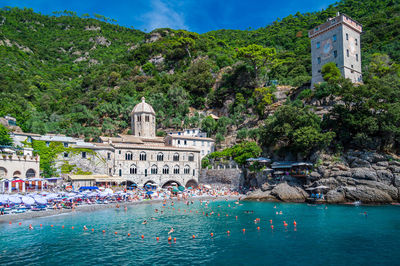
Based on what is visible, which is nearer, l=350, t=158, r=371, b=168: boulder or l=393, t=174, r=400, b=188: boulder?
l=393, t=174, r=400, b=188: boulder

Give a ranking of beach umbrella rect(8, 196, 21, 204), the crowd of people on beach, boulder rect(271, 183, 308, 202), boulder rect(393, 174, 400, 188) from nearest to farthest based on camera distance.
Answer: beach umbrella rect(8, 196, 21, 204) → the crowd of people on beach → boulder rect(393, 174, 400, 188) → boulder rect(271, 183, 308, 202)

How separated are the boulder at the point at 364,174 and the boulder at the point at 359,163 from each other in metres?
0.98

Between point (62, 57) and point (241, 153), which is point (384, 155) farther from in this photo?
point (62, 57)

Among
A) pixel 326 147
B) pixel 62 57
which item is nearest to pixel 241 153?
pixel 326 147

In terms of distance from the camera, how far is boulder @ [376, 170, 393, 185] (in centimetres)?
3541

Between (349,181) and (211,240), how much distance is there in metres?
23.8

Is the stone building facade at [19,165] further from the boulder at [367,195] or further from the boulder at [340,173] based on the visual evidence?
the boulder at [367,195]

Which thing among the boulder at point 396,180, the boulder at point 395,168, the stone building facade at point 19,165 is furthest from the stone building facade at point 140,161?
the boulder at point 396,180

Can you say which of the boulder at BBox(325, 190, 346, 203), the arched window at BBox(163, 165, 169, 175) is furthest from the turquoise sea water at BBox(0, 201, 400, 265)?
the arched window at BBox(163, 165, 169, 175)

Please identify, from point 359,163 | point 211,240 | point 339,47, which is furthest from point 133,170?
point 339,47

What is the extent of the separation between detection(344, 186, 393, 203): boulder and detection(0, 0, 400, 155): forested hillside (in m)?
8.16

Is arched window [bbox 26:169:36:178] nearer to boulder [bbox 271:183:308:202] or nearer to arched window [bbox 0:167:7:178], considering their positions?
arched window [bbox 0:167:7:178]

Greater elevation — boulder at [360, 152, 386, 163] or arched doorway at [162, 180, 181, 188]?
boulder at [360, 152, 386, 163]

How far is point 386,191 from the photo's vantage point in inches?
1367
